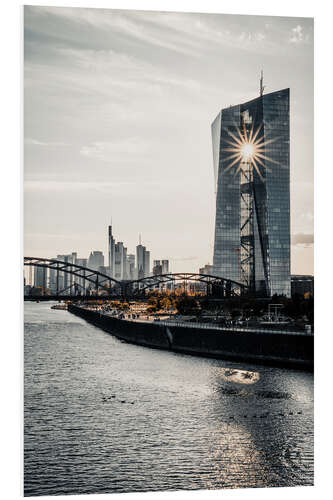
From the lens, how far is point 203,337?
89.2ft

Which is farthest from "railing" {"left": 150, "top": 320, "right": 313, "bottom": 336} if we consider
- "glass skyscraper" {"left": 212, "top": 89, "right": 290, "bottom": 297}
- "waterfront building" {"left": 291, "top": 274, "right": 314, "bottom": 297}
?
"glass skyscraper" {"left": 212, "top": 89, "right": 290, "bottom": 297}

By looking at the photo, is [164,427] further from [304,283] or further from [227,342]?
[227,342]

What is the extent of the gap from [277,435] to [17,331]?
6570 mm

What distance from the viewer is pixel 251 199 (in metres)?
51.0

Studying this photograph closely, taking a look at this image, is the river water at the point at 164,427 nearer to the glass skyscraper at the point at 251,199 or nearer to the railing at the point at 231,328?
Answer: the railing at the point at 231,328

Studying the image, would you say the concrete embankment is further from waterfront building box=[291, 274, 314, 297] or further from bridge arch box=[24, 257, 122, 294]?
bridge arch box=[24, 257, 122, 294]

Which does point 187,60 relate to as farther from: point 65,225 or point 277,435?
point 277,435

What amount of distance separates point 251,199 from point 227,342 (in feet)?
89.4

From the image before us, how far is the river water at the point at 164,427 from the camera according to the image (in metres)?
10.2

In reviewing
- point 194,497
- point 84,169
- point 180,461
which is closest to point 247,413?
point 180,461

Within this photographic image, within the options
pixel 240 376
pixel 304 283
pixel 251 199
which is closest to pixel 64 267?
pixel 240 376

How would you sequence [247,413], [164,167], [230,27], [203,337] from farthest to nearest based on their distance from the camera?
[203,337], [247,413], [164,167], [230,27]

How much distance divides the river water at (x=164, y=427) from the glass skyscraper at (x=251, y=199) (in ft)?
45.3

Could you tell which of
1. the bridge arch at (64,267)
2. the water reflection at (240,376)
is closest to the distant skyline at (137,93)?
the bridge arch at (64,267)
